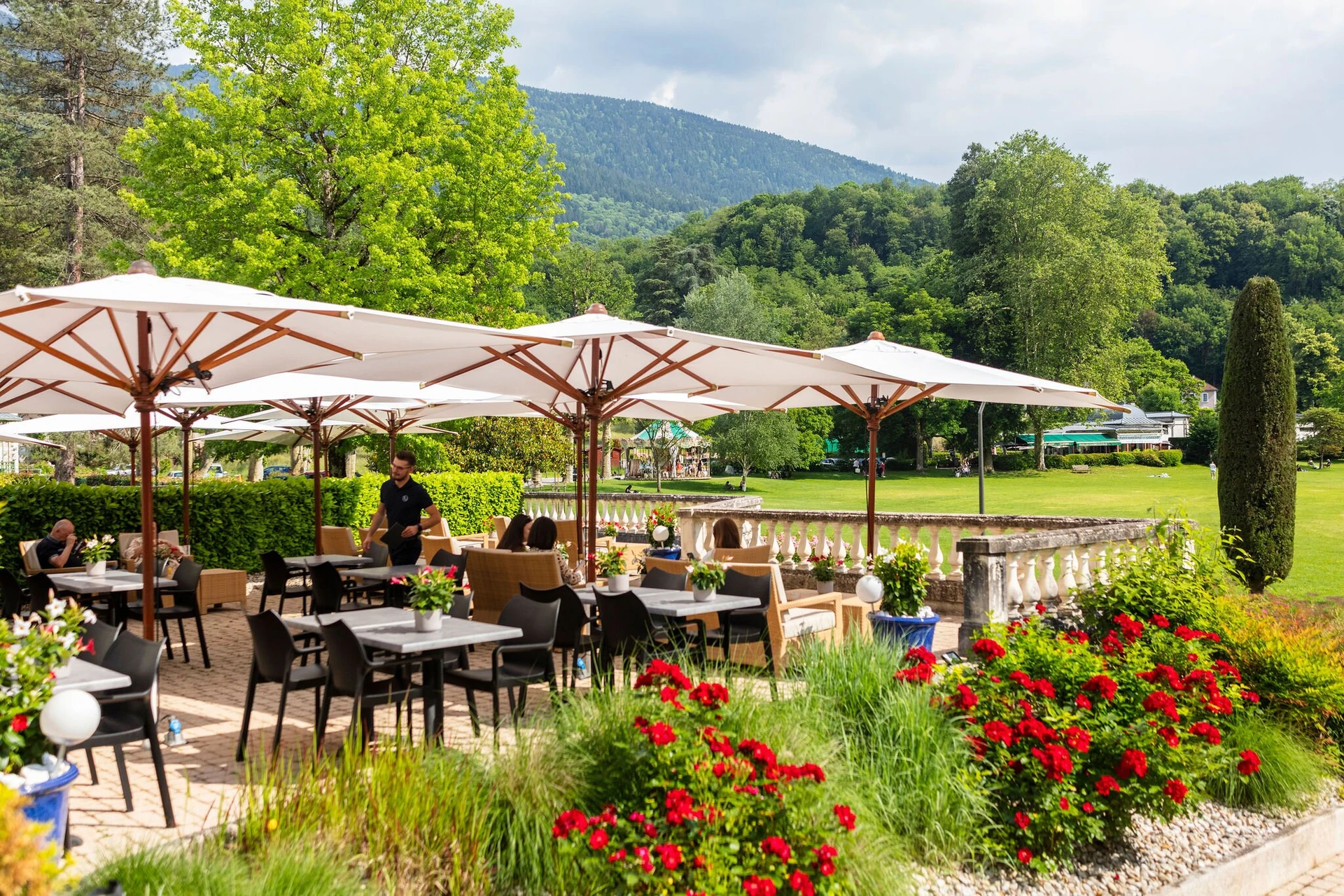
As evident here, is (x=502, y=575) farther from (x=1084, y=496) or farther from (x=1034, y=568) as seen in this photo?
(x=1084, y=496)

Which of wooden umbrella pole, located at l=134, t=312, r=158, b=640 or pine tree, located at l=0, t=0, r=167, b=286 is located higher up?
pine tree, located at l=0, t=0, r=167, b=286

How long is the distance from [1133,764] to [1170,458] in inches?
2390

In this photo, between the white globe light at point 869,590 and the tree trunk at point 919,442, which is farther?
the tree trunk at point 919,442

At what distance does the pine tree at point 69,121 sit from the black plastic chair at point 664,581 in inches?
1065

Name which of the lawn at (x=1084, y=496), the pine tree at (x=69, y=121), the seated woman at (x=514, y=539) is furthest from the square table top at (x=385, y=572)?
the pine tree at (x=69, y=121)

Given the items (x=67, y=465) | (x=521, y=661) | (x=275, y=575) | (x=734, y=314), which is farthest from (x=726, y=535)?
(x=734, y=314)

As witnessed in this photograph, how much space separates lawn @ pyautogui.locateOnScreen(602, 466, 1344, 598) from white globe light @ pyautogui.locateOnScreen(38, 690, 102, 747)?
1826cm

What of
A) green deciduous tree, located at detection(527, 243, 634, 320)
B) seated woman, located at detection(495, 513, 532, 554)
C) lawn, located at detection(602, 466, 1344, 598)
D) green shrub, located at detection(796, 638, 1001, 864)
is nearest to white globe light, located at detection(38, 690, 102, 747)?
green shrub, located at detection(796, 638, 1001, 864)

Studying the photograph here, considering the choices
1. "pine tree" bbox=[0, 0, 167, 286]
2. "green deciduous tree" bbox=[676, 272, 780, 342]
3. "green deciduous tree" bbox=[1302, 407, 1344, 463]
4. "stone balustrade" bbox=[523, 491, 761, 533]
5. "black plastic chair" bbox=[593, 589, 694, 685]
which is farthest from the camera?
"green deciduous tree" bbox=[1302, 407, 1344, 463]

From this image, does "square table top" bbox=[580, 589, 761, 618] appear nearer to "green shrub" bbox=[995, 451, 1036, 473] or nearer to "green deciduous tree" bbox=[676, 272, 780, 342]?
"green deciduous tree" bbox=[676, 272, 780, 342]

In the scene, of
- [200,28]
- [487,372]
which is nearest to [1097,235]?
[200,28]

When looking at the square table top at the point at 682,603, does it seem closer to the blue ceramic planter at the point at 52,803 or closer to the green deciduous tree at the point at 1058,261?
the blue ceramic planter at the point at 52,803

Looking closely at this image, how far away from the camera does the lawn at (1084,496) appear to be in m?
24.5

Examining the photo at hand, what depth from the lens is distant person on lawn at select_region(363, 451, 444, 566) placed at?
9.73 m
